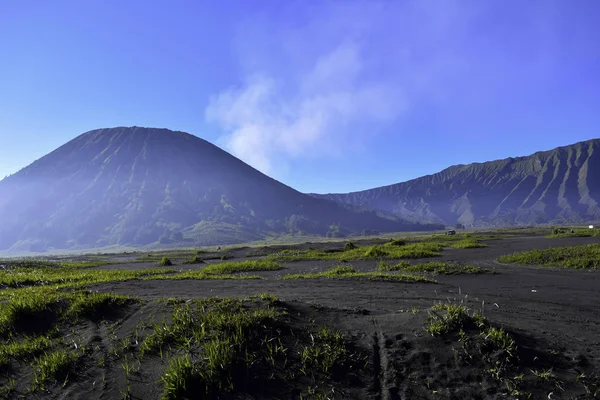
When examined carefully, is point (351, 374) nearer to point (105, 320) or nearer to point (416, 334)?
point (416, 334)

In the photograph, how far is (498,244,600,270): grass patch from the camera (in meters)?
23.2

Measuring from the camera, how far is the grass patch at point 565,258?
2323 cm

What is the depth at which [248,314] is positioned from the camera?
8758 millimetres

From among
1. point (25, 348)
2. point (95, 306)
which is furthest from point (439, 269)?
point (25, 348)

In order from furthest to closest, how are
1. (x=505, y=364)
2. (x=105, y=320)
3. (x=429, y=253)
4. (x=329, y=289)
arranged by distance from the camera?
(x=429, y=253) → (x=329, y=289) → (x=105, y=320) → (x=505, y=364)

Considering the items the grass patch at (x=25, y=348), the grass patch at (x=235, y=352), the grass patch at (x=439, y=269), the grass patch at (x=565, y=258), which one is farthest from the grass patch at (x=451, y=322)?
the grass patch at (x=565, y=258)

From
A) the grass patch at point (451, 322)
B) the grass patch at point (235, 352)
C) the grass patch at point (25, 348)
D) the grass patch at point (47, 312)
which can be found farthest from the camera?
the grass patch at point (47, 312)

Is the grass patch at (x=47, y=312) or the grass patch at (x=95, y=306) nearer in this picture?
the grass patch at (x=47, y=312)

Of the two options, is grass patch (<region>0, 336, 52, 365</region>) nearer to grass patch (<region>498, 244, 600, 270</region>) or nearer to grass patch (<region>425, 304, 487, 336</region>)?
grass patch (<region>425, 304, 487, 336</region>)

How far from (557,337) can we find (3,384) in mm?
12781

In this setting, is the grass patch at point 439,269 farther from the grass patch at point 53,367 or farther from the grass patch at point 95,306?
the grass patch at point 53,367

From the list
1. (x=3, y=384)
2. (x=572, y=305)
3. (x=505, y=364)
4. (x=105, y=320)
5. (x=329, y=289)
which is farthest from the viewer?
(x=329, y=289)

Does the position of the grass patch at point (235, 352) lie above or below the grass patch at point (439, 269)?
above

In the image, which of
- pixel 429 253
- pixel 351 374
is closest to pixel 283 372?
pixel 351 374
